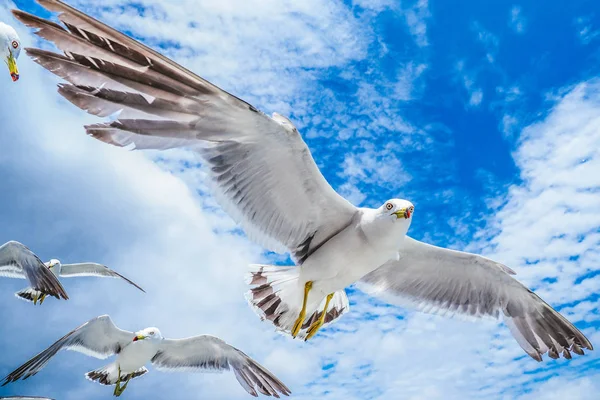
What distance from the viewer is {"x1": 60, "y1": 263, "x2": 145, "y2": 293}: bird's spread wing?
9516 mm

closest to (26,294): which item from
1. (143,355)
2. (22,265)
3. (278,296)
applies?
(22,265)

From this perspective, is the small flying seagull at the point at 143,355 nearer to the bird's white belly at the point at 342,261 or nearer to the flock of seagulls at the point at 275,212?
the flock of seagulls at the point at 275,212

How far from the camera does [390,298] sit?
496 centimetres

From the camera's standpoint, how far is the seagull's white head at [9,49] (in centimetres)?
648

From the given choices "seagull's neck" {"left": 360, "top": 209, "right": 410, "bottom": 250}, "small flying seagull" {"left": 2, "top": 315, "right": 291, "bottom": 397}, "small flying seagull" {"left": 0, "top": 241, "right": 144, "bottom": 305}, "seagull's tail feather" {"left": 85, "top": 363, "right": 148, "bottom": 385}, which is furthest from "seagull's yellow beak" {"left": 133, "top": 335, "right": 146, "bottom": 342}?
"seagull's neck" {"left": 360, "top": 209, "right": 410, "bottom": 250}

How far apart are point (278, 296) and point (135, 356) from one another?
11.5 feet

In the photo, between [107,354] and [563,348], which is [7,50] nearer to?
[107,354]

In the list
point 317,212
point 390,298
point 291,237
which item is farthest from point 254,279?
point 390,298

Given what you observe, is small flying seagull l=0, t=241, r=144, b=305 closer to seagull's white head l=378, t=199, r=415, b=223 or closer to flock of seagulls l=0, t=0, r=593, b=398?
flock of seagulls l=0, t=0, r=593, b=398

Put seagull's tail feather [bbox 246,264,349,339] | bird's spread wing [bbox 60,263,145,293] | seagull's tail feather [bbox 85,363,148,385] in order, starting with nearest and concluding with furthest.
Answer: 1. seagull's tail feather [bbox 246,264,349,339]
2. seagull's tail feather [bbox 85,363,148,385]
3. bird's spread wing [bbox 60,263,145,293]

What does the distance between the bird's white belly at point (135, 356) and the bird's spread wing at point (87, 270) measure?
2466 millimetres

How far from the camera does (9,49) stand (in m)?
6.51

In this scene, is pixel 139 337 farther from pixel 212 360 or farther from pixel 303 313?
pixel 303 313

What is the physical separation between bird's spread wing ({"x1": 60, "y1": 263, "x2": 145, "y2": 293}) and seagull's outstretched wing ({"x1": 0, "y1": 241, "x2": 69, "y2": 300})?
1950 mm
